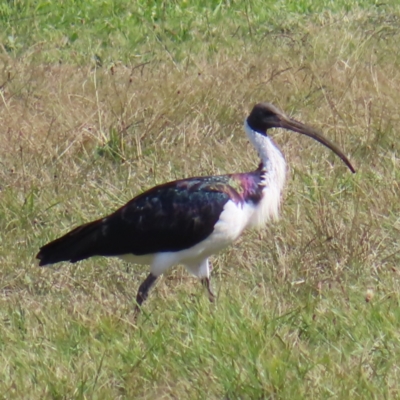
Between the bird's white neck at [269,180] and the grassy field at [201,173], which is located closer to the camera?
the grassy field at [201,173]

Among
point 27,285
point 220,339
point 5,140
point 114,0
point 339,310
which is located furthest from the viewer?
point 114,0

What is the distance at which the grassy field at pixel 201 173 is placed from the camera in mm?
4942

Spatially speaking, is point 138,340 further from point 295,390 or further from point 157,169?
point 157,169

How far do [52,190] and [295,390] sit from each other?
12.2 feet

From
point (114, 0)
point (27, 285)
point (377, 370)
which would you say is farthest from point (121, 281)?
point (114, 0)

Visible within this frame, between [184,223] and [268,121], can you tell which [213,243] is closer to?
[184,223]

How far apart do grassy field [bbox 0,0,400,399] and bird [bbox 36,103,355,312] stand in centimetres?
23

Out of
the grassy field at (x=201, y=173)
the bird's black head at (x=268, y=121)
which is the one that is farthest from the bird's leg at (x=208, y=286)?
the bird's black head at (x=268, y=121)

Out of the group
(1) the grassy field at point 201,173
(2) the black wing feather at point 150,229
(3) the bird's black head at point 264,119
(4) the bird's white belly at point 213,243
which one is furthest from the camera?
(3) the bird's black head at point 264,119

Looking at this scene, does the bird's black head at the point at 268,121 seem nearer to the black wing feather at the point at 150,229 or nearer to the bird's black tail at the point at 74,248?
the black wing feather at the point at 150,229

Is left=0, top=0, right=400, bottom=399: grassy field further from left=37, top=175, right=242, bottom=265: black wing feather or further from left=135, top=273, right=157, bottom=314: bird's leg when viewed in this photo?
left=37, top=175, right=242, bottom=265: black wing feather

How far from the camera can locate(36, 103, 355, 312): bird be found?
6.22 m

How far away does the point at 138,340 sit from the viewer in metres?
5.27

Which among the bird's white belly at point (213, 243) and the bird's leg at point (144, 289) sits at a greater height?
the bird's white belly at point (213, 243)
